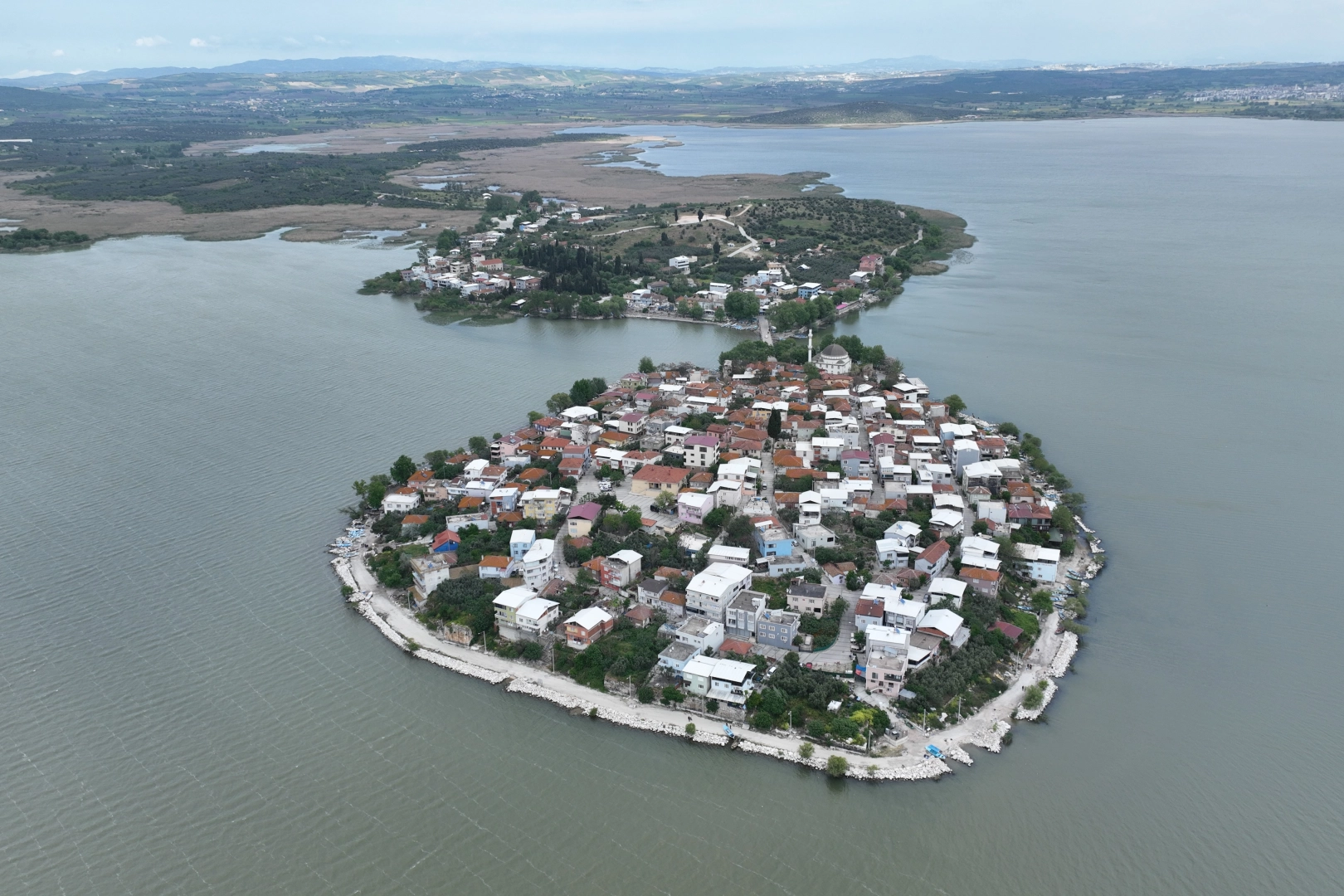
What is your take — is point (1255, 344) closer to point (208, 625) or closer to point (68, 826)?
point (208, 625)

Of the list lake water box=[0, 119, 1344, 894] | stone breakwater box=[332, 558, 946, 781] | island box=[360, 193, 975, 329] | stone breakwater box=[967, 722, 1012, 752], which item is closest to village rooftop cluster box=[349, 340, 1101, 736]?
stone breakwater box=[332, 558, 946, 781]

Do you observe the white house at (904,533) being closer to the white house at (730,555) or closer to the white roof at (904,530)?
the white roof at (904,530)

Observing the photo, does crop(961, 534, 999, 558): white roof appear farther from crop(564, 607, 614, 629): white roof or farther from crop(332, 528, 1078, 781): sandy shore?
crop(564, 607, 614, 629): white roof

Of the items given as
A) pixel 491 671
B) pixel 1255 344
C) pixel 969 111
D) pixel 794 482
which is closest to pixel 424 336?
pixel 794 482

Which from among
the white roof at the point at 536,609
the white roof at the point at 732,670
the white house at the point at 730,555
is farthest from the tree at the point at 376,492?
the white roof at the point at 732,670

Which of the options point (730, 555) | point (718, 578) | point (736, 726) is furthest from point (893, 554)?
point (736, 726)
